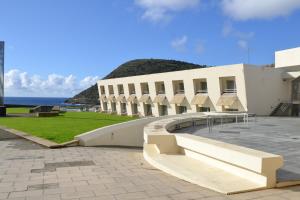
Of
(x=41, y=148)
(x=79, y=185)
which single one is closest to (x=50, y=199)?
(x=79, y=185)

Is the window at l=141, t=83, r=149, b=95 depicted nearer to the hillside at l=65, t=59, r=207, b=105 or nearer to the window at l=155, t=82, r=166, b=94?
the window at l=155, t=82, r=166, b=94

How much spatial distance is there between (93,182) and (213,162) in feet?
9.15

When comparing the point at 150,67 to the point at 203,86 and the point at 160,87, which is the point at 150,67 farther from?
the point at 203,86

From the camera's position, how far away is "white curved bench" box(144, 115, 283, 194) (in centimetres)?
661

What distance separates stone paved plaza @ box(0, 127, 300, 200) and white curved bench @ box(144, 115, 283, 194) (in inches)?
9.5

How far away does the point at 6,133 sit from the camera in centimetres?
1848

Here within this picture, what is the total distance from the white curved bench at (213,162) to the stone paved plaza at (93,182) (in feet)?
0.79

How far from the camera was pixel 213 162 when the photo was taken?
8.39 meters

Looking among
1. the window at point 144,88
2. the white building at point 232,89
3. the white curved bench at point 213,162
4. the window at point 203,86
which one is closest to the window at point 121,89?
the window at point 144,88

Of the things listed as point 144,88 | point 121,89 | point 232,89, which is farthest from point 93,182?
point 121,89

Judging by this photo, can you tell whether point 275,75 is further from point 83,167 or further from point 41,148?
point 83,167

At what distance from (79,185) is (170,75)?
124 ft

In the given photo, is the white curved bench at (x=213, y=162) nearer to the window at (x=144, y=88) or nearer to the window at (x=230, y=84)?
the window at (x=230, y=84)

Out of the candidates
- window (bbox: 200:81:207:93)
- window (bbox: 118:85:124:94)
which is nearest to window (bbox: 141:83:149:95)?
window (bbox: 118:85:124:94)
